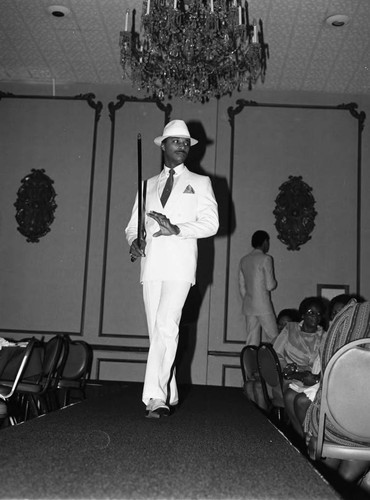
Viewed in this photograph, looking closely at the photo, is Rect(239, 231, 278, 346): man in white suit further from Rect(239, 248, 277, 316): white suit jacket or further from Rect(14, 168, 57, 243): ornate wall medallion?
Rect(14, 168, 57, 243): ornate wall medallion

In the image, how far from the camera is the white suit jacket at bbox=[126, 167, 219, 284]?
3.02 meters

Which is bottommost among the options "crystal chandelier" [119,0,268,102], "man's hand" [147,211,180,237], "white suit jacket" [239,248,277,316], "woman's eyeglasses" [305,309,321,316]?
"woman's eyeglasses" [305,309,321,316]

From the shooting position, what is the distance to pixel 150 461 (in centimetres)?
177

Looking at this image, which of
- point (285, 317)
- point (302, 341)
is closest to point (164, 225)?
point (302, 341)

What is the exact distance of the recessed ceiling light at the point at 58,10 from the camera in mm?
5543

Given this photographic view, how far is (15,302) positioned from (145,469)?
5361mm

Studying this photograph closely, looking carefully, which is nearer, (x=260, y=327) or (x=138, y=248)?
(x=138, y=248)

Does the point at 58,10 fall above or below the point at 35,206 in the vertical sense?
above

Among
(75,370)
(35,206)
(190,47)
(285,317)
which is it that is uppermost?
(190,47)

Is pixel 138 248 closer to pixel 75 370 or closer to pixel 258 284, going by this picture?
pixel 75 370

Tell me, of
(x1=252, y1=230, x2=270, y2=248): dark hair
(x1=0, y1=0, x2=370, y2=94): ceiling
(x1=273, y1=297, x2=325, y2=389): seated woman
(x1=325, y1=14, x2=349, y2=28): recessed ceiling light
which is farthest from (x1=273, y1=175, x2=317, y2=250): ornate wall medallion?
(x1=273, y1=297, x2=325, y2=389): seated woman

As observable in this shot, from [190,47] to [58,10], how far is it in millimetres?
1746

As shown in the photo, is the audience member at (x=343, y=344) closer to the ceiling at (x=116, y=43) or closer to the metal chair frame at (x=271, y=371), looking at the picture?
the metal chair frame at (x=271, y=371)

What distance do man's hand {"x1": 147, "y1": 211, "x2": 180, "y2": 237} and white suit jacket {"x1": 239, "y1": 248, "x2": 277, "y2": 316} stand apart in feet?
10.8
